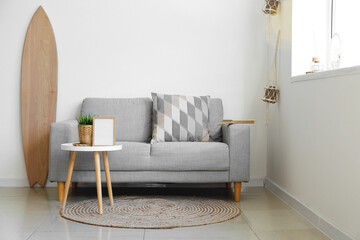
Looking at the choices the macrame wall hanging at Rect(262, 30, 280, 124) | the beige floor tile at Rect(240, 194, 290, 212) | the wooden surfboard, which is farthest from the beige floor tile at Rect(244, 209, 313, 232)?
the wooden surfboard

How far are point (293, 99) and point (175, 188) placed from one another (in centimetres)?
140

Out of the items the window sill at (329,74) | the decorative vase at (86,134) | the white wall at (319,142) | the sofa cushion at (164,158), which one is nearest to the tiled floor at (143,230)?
the white wall at (319,142)

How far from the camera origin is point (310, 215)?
2.85 m

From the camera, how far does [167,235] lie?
2.51 metres

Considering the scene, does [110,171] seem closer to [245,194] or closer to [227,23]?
[245,194]

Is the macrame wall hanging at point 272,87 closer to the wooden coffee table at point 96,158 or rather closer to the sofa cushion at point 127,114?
the sofa cushion at point 127,114

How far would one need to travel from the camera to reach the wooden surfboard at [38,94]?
3.98 metres

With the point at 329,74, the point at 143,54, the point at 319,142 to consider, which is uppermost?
the point at 143,54

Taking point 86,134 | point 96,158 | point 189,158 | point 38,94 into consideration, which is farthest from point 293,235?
point 38,94

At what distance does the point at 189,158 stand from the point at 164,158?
0.63 ft

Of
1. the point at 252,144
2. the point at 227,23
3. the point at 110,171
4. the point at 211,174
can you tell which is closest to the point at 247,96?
the point at 252,144

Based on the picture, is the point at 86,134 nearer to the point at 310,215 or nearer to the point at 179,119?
the point at 179,119

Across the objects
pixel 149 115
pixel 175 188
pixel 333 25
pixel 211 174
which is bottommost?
pixel 175 188

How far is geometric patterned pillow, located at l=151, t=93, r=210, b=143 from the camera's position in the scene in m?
3.71
